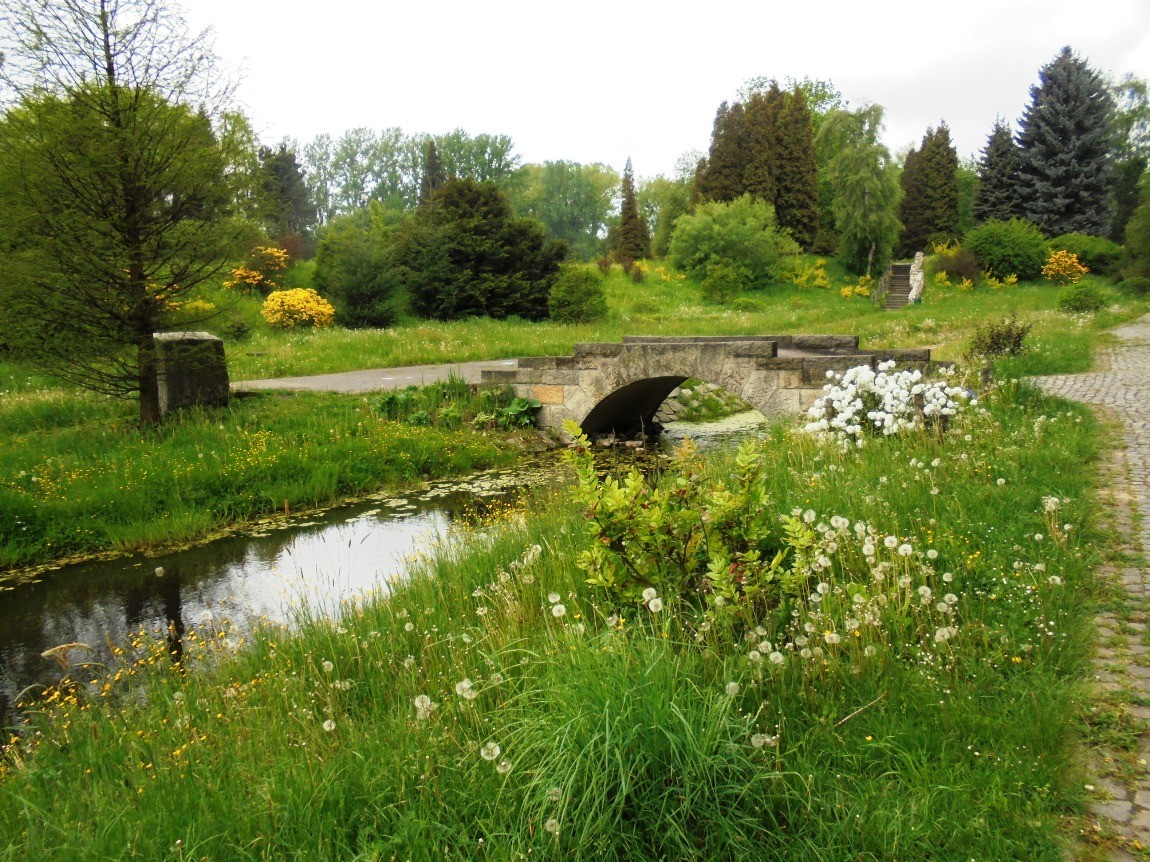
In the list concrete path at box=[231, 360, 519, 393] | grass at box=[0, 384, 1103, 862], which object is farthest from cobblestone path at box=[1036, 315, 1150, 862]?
concrete path at box=[231, 360, 519, 393]

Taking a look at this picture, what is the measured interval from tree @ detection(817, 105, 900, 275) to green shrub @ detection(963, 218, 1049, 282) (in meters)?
4.08

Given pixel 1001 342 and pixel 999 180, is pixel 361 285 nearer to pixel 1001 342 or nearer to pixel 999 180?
pixel 1001 342

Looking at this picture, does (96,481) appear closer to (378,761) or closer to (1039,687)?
(378,761)

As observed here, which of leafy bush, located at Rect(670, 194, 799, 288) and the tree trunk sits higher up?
leafy bush, located at Rect(670, 194, 799, 288)

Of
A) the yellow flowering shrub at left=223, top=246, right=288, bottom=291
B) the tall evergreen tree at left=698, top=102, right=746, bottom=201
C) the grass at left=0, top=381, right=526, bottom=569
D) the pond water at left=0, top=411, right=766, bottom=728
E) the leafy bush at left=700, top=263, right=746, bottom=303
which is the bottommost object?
the pond water at left=0, top=411, right=766, bottom=728

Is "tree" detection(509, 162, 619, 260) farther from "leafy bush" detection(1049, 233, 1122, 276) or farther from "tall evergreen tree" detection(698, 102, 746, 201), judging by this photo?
"leafy bush" detection(1049, 233, 1122, 276)

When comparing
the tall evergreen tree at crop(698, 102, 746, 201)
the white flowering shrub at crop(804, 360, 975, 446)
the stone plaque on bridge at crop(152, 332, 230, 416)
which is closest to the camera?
the white flowering shrub at crop(804, 360, 975, 446)

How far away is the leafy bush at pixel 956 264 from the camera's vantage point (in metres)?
35.4

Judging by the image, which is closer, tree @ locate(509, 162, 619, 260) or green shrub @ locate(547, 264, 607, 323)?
green shrub @ locate(547, 264, 607, 323)

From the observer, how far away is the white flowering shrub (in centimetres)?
675

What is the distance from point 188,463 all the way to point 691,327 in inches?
678

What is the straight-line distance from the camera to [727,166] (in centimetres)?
4550

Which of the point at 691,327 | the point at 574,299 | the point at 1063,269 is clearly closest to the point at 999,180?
the point at 1063,269

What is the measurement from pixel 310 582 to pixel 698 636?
4.47m
